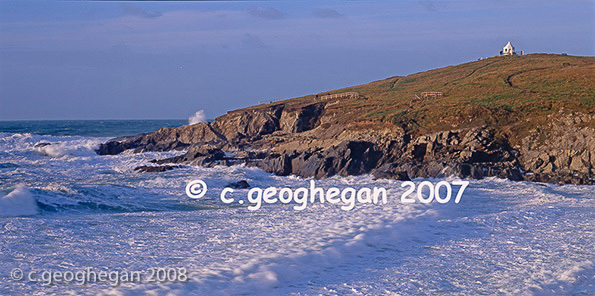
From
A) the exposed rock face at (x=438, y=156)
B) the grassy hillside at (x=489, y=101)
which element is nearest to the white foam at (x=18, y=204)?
the exposed rock face at (x=438, y=156)

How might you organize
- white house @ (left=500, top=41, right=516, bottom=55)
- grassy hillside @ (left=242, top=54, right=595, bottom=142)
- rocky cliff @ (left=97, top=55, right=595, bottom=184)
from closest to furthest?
rocky cliff @ (left=97, top=55, right=595, bottom=184)
grassy hillside @ (left=242, top=54, right=595, bottom=142)
white house @ (left=500, top=41, right=516, bottom=55)

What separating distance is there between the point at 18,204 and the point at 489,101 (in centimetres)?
3466

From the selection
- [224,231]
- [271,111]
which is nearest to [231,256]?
[224,231]

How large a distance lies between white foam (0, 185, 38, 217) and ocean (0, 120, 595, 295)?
4cm

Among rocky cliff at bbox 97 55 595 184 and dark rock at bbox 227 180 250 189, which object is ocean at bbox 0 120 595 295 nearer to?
dark rock at bbox 227 180 250 189

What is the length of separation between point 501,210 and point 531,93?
2726cm

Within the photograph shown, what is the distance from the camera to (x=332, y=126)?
43531mm

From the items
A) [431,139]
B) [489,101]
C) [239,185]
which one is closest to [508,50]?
[489,101]

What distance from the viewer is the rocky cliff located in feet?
88.8

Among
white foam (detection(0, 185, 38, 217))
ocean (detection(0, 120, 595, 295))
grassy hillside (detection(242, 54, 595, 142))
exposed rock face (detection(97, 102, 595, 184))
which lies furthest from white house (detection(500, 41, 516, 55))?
white foam (detection(0, 185, 38, 217))

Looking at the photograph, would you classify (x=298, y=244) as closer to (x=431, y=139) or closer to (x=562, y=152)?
(x=562, y=152)

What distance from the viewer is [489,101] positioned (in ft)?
130

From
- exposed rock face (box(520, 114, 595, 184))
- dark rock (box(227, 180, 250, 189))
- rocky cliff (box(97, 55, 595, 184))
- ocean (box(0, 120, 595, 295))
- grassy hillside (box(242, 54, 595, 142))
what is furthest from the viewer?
grassy hillside (box(242, 54, 595, 142))

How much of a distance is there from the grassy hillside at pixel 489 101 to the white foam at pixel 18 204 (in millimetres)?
25395
